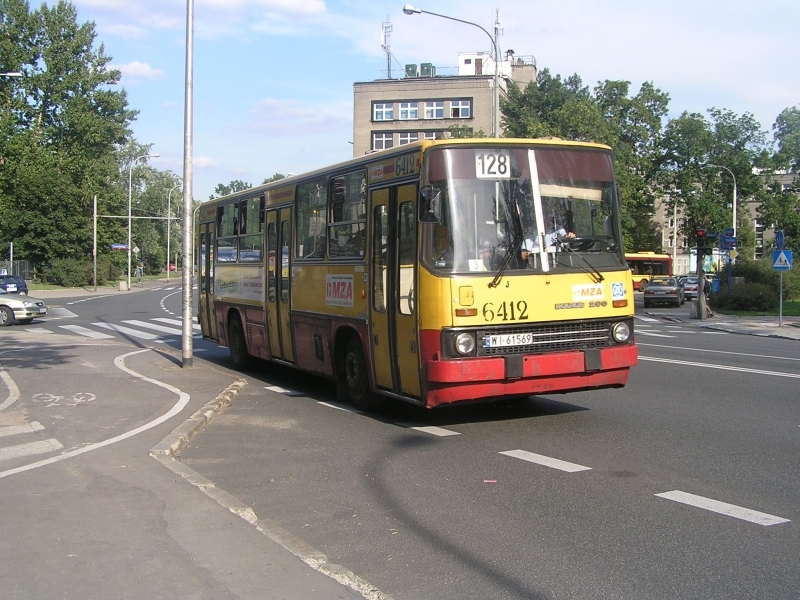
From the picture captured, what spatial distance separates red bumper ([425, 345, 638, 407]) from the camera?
331 inches

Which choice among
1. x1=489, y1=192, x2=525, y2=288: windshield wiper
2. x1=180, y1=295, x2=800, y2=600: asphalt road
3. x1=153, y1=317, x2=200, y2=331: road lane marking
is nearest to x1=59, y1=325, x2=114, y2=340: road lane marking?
x1=153, y1=317, x2=200, y2=331: road lane marking

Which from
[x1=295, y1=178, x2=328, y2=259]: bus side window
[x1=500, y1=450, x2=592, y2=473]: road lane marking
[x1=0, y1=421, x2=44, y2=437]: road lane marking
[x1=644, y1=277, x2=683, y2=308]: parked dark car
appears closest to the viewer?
[x1=500, y1=450, x2=592, y2=473]: road lane marking

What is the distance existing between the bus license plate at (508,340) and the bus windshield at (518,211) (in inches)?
27.1

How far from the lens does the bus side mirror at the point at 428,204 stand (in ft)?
27.5

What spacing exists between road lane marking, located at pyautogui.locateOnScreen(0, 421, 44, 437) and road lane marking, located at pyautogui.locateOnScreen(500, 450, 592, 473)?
16.7 feet

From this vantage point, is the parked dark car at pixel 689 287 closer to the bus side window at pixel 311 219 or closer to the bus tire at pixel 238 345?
the bus tire at pixel 238 345

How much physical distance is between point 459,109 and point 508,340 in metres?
74.4

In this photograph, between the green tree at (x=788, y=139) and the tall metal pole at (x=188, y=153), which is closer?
the tall metal pole at (x=188, y=153)

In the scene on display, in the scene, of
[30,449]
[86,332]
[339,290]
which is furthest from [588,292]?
[86,332]

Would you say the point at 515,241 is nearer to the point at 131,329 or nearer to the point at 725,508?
the point at 725,508

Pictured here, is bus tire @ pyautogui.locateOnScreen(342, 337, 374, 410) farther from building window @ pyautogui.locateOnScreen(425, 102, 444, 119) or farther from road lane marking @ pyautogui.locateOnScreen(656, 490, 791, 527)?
building window @ pyautogui.locateOnScreen(425, 102, 444, 119)

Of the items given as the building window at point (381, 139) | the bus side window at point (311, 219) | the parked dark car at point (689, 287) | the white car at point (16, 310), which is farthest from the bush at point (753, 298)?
the building window at point (381, 139)

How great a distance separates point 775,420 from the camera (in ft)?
30.7

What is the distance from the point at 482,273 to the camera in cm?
858
